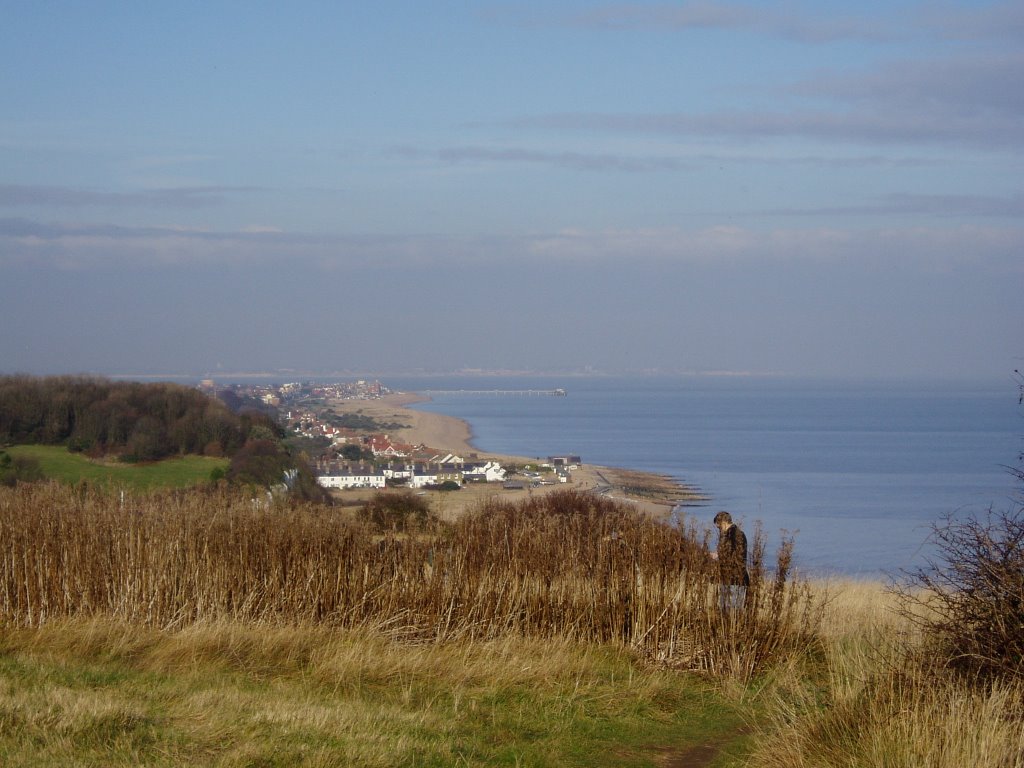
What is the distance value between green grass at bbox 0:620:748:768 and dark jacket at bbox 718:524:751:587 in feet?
3.32

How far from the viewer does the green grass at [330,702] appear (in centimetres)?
618

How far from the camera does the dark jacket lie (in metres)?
10.1

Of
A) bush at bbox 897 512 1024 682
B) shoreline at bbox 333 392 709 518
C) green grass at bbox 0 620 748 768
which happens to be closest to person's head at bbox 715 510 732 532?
shoreline at bbox 333 392 709 518

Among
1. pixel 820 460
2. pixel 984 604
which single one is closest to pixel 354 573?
pixel 984 604

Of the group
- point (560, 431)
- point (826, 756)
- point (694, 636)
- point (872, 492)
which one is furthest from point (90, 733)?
point (560, 431)

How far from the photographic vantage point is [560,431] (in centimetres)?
11119

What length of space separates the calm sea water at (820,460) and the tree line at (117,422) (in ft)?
41.7

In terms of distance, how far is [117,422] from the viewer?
2745 centimetres

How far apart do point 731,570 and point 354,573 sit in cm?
375

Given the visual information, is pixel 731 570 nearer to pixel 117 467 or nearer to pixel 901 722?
pixel 901 722

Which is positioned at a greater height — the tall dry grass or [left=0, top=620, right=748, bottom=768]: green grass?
the tall dry grass

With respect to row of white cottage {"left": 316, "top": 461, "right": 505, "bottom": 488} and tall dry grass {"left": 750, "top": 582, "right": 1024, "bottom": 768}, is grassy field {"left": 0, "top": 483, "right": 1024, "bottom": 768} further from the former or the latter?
row of white cottage {"left": 316, "top": 461, "right": 505, "bottom": 488}

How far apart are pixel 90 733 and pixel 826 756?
417cm

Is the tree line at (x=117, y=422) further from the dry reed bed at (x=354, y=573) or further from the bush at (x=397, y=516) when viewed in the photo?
the dry reed bed at (x=354, y=573)
